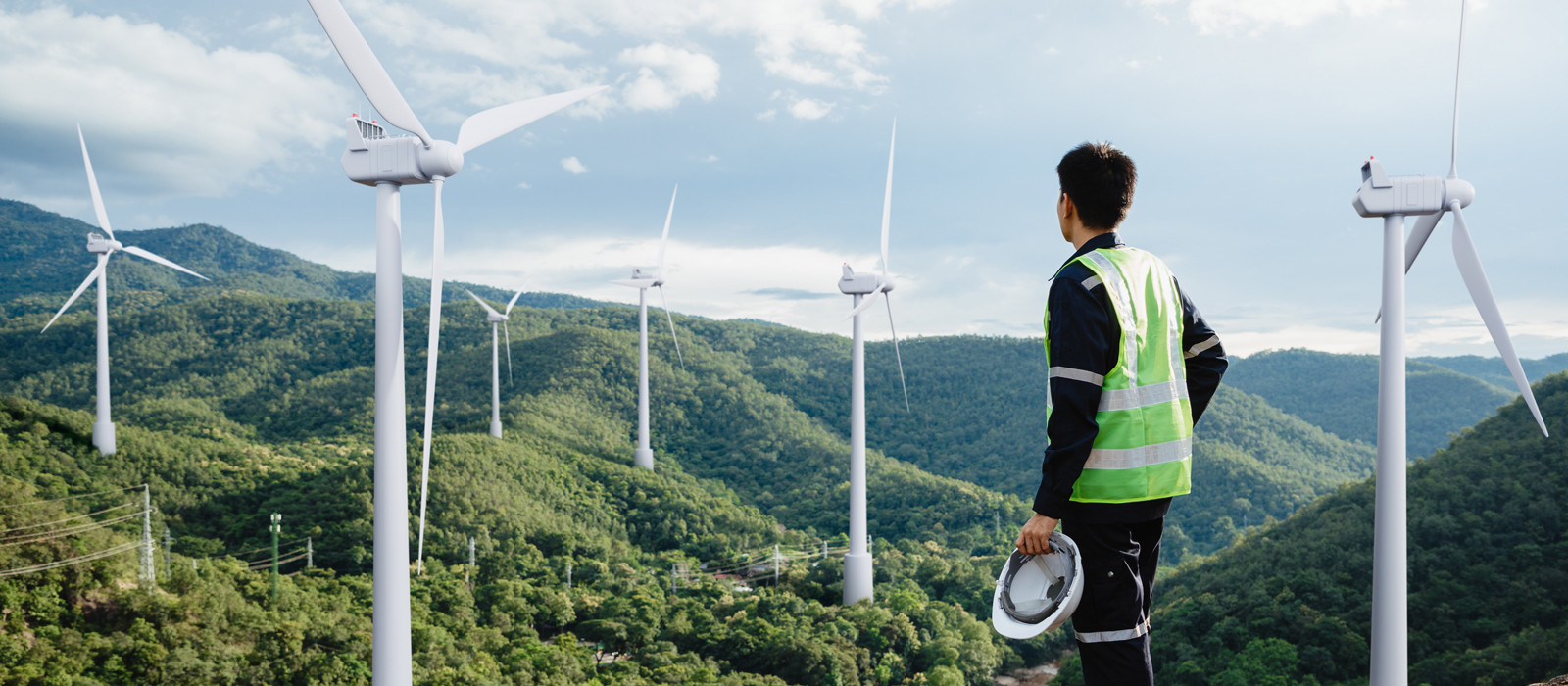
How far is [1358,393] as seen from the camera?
125625 mm

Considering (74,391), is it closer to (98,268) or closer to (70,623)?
(98,268)

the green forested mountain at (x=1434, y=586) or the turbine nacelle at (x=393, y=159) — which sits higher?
the turbine nacelle at (x=393, y=159)

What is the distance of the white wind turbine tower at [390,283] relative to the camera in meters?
11.8

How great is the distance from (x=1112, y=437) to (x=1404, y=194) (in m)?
14.2

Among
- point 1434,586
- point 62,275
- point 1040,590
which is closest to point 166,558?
point 1040,590

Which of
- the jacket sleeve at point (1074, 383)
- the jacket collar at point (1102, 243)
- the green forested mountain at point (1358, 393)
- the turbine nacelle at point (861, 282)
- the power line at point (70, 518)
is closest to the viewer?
the jacket sleeve at point (1074, 383)

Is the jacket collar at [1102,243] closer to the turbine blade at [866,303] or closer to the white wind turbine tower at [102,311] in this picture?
the turbine blade at [866,303]

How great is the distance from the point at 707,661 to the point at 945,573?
20.9 m

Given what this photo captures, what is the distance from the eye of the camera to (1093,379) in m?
4.14

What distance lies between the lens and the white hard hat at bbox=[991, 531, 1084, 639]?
169 inches

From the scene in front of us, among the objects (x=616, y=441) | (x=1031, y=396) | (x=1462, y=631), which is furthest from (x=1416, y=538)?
(x=1031, y=396)

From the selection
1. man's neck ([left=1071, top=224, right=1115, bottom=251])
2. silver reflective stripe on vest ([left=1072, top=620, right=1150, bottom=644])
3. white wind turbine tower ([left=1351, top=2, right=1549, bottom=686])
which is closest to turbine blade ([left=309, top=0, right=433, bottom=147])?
man's neck ([left=1071, top=224, right=1115, bottom=251])

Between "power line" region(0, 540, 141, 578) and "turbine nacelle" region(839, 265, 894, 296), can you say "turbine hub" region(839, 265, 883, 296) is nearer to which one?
"turbine nacelle" region(839, 265, 894, 296)

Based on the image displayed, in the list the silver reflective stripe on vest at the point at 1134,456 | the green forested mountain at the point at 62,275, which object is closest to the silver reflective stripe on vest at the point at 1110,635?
the silver reflective stripe on vest at the point at 1134,456
